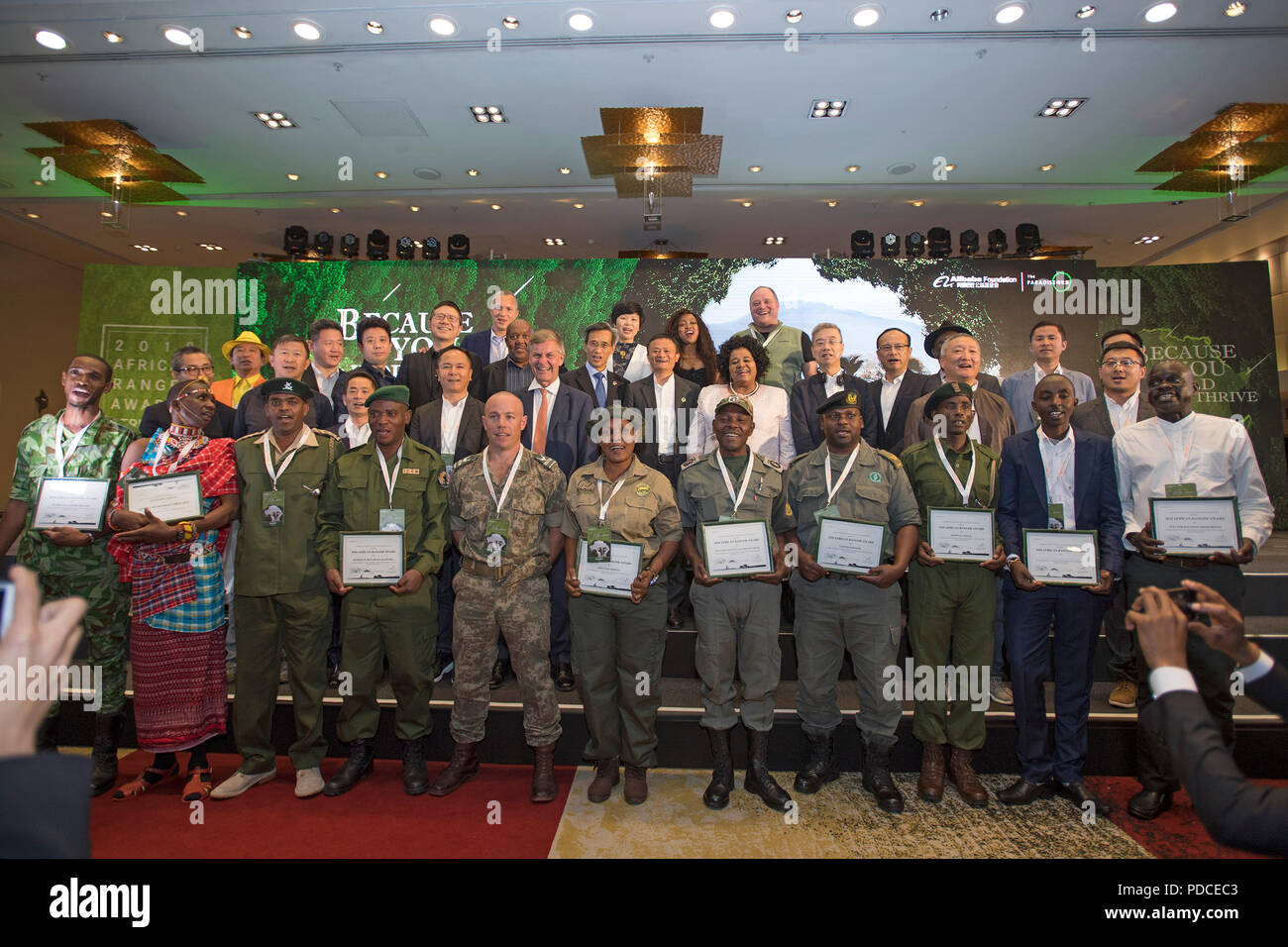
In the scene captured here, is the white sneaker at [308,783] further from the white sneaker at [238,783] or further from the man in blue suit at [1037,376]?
the man in blue suit at [1037,376]

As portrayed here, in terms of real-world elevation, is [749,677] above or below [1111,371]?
below

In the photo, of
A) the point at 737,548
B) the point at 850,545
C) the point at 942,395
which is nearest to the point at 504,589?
the point at 737,548

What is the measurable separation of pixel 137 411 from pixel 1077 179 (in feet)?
45.4

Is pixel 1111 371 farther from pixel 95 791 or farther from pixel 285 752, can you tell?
pixel 95 791

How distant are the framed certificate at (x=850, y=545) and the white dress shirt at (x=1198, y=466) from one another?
4.60 feet

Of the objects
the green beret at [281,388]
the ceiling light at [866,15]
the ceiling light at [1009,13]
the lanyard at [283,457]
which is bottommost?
the lanyard at [283,457]

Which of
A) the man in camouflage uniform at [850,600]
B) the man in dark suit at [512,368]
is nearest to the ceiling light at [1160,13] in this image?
the man in camouflage uniform at [850,600]

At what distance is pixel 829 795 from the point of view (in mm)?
A: 3432

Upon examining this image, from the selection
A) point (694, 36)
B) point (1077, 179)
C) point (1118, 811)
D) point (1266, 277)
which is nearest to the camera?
point (1118, 811)

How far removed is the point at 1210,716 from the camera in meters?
1.27

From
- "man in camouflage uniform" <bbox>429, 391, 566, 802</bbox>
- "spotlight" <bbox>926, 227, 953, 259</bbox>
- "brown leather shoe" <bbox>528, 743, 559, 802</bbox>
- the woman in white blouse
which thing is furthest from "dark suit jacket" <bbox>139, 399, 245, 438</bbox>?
"spotlight" <bbox>926, 227, 953, 259</bbox>

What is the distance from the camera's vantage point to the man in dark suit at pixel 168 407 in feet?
13.2

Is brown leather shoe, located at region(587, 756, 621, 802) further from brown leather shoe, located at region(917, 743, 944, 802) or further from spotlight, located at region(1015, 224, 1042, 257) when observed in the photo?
spotlight, located at region(1015, 224, 1042, 257)
